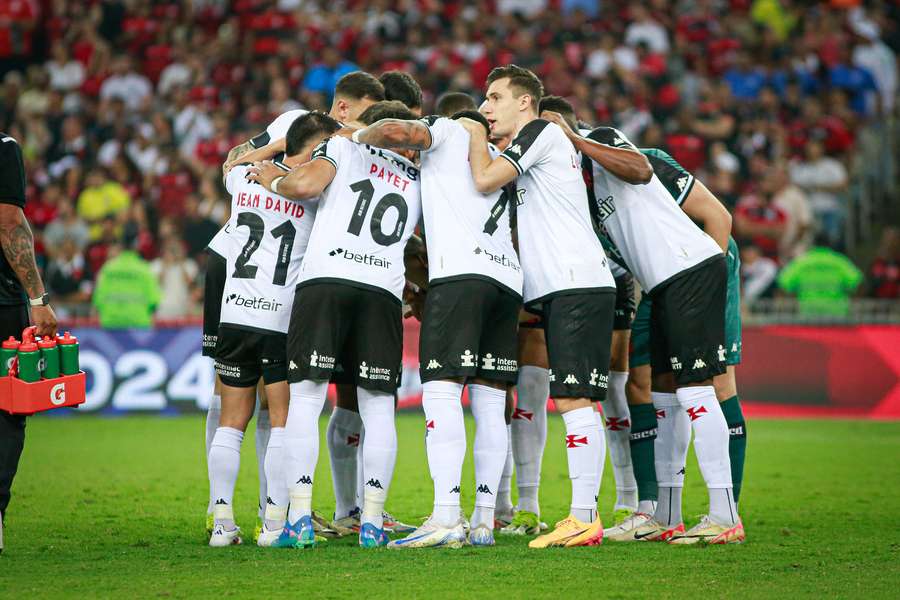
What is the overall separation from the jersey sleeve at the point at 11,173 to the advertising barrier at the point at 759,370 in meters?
8.84

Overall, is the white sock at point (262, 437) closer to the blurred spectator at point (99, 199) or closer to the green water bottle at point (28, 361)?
the green water bottle at point (28, 361)

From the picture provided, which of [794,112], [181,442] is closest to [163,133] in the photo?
[181,442]

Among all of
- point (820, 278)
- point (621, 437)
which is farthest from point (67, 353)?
point (820, 278)

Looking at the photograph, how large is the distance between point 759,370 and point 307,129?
32.5ft

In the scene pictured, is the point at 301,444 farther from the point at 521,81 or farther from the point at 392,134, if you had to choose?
the point at 521,81

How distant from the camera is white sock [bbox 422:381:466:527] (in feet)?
22.5

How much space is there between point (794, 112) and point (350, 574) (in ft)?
56.9

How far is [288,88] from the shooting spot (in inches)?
867

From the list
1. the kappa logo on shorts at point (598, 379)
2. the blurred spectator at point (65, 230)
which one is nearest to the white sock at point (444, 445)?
the kappa logo on shorts at point (598, 379)

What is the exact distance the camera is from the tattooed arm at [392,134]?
688 cm

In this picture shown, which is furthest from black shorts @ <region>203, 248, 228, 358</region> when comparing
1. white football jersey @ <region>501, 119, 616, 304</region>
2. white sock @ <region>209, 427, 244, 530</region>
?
white football jersey @ <region>501, 119, 616, 304</region>

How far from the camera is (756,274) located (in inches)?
683

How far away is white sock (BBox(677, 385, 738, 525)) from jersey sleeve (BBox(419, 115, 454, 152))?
2174 millimetres

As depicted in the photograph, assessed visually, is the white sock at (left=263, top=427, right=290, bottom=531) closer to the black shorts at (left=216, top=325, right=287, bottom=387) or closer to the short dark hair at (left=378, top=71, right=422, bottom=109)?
the black shorts at (left=216, top=325, right=287, bottom=387)
